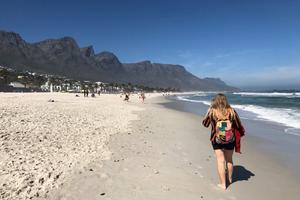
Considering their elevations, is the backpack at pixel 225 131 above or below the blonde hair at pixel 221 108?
below

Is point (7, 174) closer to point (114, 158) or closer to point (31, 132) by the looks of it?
point (114, 158)

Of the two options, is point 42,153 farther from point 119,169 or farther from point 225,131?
point 225,131

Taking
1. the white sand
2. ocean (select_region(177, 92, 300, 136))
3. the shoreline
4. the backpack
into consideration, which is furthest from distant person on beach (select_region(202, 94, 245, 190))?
ocean (select_region(177, 92, 300, 136))

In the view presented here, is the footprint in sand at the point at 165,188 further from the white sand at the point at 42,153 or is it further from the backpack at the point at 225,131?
Result: the white sand at the point at 42,153

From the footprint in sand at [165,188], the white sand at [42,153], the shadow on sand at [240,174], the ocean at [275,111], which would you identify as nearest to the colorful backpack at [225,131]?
the shadow on sand at [240,174]

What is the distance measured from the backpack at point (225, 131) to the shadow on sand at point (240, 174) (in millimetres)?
1222

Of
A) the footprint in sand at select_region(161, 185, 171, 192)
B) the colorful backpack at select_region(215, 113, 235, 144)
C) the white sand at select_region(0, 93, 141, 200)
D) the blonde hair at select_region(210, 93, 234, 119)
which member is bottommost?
the footprint in sand at select_region(161, 185, 171, 192)

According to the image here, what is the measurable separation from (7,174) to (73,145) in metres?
2.87

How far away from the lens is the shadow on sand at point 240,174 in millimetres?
6242

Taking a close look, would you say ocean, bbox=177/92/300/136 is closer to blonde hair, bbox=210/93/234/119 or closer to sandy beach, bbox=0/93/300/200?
sandy beach, bbox=0/93/300/200

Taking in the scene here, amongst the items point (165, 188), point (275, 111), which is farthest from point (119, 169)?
point (275, 111)

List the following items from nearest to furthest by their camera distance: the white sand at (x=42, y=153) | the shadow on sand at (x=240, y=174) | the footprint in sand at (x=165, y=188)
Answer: the white sand at (x=42, y=153), the footprint in sand at (x=165, y=188), the shadow on sand at (x=240, y=174)

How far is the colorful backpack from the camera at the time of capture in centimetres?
535

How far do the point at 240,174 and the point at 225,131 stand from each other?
184cm
